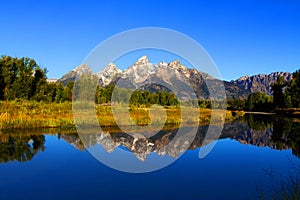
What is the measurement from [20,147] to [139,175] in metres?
8.13

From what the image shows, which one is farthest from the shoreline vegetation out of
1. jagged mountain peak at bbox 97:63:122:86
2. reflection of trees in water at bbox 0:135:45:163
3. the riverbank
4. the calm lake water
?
the calm lake water

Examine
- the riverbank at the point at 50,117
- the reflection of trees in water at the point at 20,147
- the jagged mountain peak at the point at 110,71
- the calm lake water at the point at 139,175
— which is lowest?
the calm lake water at the point at 139,175

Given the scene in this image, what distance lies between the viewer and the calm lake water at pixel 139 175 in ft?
29.4

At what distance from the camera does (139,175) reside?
11430mm

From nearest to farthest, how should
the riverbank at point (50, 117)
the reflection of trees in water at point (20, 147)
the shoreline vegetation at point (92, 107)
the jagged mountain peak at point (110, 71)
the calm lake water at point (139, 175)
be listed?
the calm lake water at point (139, 175) → the reflection of trees in water at point (20, 147) → the jagged mountain peak at point (110, 71) → the riverbank at point (50, 117) → the shoreline vegetation at point (92, 107)

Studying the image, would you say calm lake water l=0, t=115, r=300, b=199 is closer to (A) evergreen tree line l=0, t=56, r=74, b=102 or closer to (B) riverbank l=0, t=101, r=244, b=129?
(B) riverbank l=0, t=101, r=244, b=129

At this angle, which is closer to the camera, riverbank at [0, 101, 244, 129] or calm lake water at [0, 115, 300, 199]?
calm lake water at [0, 115, 300, 199]

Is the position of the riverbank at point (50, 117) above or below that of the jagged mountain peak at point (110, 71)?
below

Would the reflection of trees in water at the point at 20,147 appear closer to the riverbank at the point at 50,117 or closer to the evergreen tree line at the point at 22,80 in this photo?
the riverbank at the point at 50,117

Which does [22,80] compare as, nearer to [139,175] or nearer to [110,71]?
[110,71]

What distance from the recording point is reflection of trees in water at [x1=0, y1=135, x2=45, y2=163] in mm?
14009

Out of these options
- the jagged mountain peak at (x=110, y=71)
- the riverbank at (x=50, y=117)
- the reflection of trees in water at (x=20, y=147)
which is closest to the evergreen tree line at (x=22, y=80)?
the riverbank at (x=50, y=117)

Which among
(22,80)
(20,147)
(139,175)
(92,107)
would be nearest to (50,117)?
(92,107)

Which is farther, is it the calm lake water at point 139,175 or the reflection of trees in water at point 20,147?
the reflection of trees in water at point 20,147
